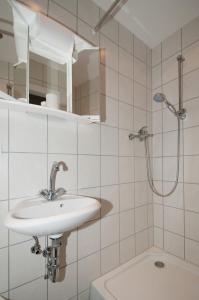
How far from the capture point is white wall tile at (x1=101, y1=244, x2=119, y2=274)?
123cm

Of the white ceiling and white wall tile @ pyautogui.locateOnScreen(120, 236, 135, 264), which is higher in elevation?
the white ceiling

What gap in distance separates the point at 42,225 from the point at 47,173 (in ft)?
1.30

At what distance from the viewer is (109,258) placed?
1.28 meters

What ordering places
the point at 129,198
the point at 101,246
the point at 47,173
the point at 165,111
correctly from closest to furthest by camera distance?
1. the point at 47,173
2. the point at 101,246
3. the point at 129,198
4. the point at 165,111

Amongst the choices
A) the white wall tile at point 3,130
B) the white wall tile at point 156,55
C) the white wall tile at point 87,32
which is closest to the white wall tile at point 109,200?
the white wall tile at point 3,130

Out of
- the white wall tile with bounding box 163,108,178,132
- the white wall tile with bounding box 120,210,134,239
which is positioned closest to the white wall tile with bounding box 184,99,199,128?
the white wall tile with bounding box 163,108,178,132

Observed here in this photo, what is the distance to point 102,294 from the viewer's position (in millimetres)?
1062

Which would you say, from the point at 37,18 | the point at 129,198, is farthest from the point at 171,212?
the point at 37,18

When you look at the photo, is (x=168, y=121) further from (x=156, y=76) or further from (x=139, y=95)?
(x=156, y=76)

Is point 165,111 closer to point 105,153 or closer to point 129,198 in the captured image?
point 105,153

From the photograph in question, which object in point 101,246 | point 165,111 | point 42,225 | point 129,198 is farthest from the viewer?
point 165,111

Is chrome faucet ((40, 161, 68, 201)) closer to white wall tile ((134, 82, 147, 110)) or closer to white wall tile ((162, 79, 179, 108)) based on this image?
white wall tile ((134, 82, 147, 110))

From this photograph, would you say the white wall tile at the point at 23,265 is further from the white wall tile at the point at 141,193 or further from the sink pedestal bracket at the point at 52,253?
the white wall tile at the point at 141,193

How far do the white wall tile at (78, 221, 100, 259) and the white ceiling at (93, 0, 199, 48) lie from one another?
164 centimetres
